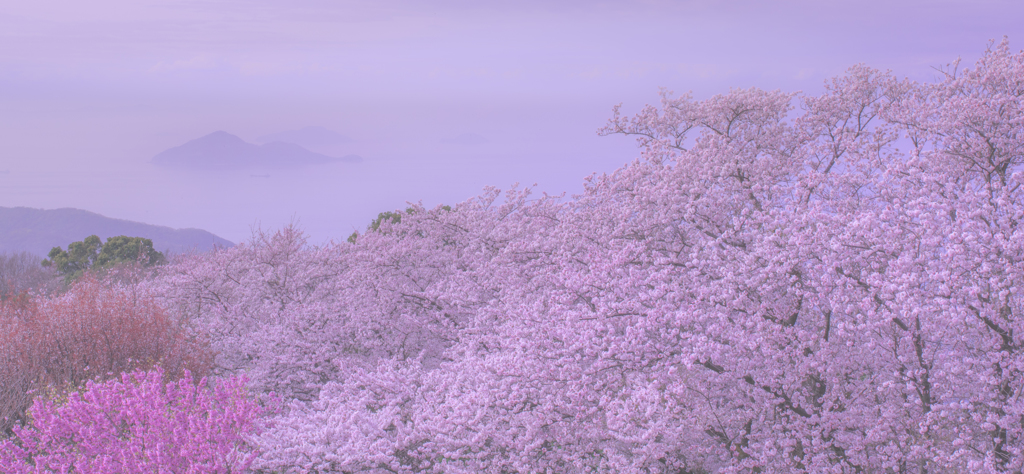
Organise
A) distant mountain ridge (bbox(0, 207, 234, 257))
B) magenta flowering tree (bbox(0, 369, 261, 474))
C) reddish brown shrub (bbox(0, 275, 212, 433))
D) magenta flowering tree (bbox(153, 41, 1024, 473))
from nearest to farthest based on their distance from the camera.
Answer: magenta flowering tree (bbox(153, 41, 1024, 473))
magenta flowering tree (bbox(0, 369, 261, 474))
reddish brown shrub (bbox(0, 275, 212, 433))
distant mountain ridge (bbox(0, 207, 234, 257))

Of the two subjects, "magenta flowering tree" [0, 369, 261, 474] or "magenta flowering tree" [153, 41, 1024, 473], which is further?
"magenta flowering tree" [0, 369, 261, 474]

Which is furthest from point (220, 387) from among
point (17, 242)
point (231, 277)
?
point (17, 242)

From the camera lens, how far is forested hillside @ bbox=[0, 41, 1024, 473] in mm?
7840

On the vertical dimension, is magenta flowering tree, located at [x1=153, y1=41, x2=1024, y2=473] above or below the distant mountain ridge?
above

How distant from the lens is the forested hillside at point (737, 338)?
784 cm

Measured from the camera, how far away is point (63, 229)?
139m

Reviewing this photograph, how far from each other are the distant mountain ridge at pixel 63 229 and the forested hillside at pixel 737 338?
132 m

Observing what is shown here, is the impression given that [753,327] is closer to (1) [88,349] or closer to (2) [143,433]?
(2) [143,433]

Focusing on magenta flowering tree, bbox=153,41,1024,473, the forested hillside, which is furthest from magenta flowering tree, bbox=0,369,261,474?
magenta flowering tree, bbox=153,41,1024,473

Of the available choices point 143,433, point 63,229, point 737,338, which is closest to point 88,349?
point 143,433

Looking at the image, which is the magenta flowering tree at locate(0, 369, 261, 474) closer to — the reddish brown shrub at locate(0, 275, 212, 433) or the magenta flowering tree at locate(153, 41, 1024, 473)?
the magenta flowering tree at locate(153, 41, 1024, 473)

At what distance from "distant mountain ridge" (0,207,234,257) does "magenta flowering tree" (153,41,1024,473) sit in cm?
13314

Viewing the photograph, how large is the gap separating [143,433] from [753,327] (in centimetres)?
916

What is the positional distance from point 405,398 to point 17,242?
158641mm
